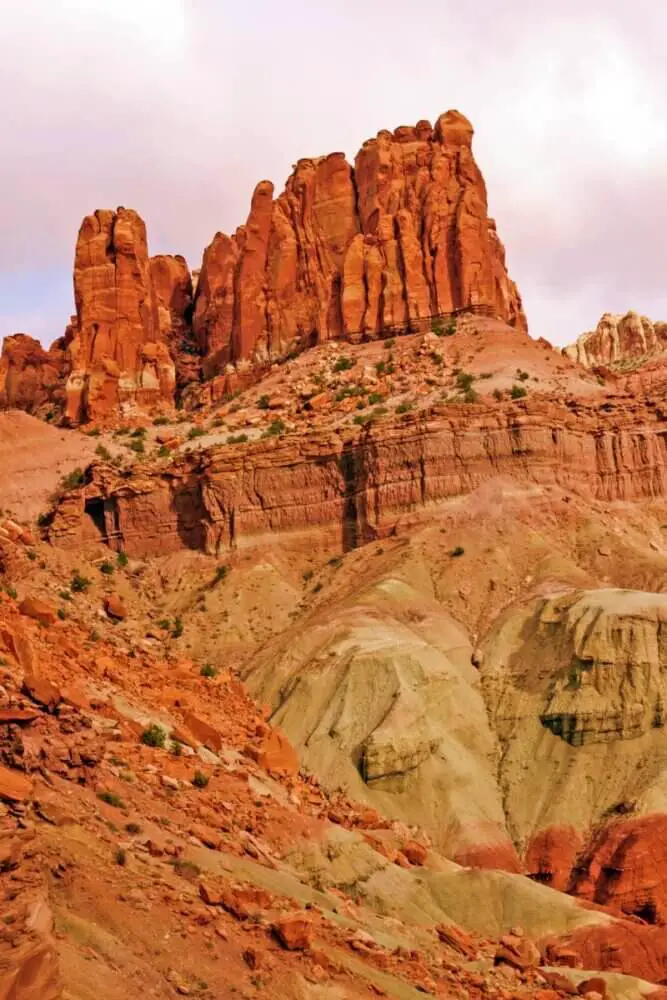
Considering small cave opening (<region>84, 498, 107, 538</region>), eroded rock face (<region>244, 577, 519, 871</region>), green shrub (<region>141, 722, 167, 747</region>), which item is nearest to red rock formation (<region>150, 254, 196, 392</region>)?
small cave opening (<region>84, 498, 107, 538</region>)

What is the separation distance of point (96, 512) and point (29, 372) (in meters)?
38.6

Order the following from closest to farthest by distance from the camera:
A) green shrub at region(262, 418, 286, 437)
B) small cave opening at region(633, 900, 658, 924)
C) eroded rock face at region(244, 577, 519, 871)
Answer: small cave opening at region(633, 900, 658, 924)
eroded rock face at region(244, 577, 519, 871)
green shrub at region(262, 418, 286, 437)

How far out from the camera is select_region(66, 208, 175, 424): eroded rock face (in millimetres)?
91625

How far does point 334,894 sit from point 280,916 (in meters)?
7.22

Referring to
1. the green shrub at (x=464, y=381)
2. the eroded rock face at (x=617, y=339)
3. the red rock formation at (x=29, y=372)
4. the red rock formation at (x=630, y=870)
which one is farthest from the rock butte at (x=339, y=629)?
the eroded rock face at (x=617, y=339)

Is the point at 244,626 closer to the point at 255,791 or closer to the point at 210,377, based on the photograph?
the point at 255,791

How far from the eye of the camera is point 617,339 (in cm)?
13212

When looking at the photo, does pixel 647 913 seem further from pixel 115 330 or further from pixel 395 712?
pixel 115 330

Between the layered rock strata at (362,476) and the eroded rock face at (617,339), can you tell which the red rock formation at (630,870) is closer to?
the layered rock strata at (362,476)

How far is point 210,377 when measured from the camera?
322ft

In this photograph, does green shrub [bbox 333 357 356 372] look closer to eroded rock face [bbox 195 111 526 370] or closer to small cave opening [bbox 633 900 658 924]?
eroded rock face [bbox 195 111 526 370]

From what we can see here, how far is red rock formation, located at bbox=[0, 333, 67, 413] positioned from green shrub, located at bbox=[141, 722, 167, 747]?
2655 inches

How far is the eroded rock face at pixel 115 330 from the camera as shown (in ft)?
301

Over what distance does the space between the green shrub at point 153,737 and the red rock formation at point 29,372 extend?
67449 mm
